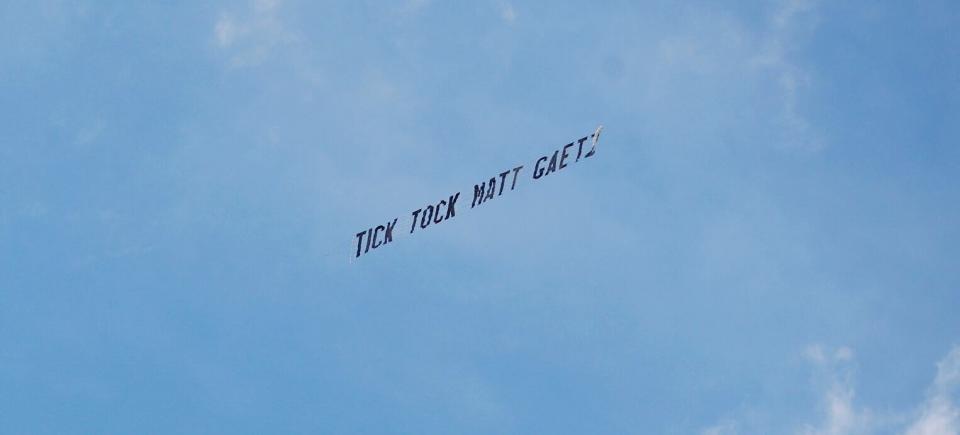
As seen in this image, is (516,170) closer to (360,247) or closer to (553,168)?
(553,168)

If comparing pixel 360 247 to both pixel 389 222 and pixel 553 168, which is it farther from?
pixel 553 168

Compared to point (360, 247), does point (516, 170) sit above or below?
above

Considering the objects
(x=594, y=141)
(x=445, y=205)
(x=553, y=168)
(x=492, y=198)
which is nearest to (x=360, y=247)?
(x=445, y=205)

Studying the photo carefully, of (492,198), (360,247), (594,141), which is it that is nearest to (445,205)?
(492,198)

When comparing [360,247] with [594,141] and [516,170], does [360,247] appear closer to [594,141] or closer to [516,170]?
[516,170]

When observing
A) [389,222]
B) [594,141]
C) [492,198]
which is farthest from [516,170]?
[389,222]

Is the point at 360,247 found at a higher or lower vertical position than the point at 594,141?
lower
